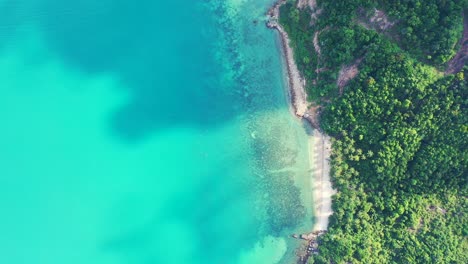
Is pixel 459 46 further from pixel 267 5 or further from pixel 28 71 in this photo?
pixel 28 71

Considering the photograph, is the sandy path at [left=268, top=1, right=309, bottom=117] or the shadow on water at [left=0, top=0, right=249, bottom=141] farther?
the shadow on water at [left=0, top=0, right=249, bottom=141]

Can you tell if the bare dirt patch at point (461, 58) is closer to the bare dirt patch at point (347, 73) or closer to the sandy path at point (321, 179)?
the bare dirt patch at point (347, 73)

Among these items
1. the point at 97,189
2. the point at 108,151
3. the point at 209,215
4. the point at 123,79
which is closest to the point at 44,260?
the point at 97,189

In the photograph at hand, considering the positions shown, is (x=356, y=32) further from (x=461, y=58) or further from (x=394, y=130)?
(x=394, y=130)

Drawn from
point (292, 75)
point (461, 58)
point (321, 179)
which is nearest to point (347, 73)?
point (292, 75)

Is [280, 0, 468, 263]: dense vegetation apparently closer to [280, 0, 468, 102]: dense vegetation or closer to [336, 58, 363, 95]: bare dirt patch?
[280, 0, 468, 102]: dense vegetation

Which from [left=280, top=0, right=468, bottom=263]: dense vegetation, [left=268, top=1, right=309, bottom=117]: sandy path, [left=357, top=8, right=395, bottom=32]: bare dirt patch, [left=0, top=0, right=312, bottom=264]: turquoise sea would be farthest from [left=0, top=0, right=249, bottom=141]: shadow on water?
[left=357, top=8, right=395, bottom=32]: bare dirt patch

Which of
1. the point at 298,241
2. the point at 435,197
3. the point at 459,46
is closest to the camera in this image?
the point at 459,46
